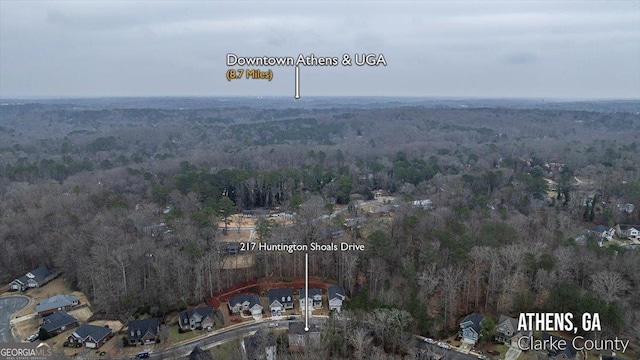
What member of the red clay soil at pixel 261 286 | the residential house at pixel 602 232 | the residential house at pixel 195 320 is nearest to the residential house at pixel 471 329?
the red clay soil at pixel 261 286

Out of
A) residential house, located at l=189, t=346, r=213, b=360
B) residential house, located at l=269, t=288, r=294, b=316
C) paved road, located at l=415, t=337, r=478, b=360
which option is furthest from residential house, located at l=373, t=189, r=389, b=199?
residential house, located at l=189, t=346, r=213, b=360

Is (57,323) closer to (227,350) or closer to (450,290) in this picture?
(227,350)

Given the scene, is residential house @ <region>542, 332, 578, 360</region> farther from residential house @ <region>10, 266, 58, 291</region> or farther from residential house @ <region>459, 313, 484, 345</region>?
residential house @ <region>10, 266, 58, 291</region>

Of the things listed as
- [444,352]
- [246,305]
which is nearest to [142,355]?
[246,305]

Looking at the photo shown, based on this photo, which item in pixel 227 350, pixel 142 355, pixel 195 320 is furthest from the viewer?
pixel 195 320

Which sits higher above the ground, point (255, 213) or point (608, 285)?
point (608, 285)

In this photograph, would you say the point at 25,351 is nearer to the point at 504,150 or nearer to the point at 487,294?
the point at 487,294
